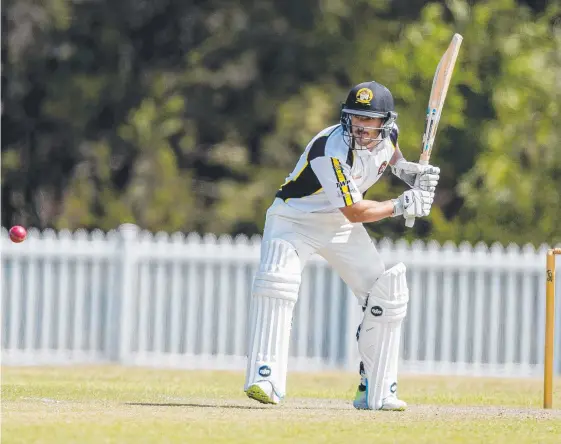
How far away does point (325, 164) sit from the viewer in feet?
24.6

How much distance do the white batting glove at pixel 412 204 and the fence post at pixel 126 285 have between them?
552 cm

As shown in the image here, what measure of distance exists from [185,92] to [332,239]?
13.9 metres

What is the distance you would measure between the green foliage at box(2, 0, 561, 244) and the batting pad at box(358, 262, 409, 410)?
386 inches

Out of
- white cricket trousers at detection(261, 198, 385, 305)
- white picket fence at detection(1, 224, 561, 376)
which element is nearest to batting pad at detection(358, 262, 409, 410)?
white cricket trousers at detection(261, 198, 385, 305)

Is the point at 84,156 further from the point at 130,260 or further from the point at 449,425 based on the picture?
the point at 449,425

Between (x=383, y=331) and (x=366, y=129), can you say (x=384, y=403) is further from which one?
(x=366, y=129)

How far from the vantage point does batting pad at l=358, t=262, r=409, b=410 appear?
7664mm

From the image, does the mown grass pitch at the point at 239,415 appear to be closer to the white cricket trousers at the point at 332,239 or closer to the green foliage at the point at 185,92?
the white cricket trousers at the point at 332,239

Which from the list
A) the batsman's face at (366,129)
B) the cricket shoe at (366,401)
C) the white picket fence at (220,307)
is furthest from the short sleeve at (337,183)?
the white picket fence at (220,307)

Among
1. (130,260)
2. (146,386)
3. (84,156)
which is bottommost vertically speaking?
(146,386)

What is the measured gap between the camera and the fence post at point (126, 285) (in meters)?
12.8

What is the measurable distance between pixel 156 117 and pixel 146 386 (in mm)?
11140

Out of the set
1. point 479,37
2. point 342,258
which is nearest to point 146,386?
point 342,258

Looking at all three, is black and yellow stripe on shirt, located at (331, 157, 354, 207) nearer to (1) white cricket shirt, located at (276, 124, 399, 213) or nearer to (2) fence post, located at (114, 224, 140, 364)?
(1) white cricket shirt, located at (276, 124, 399, 213)
